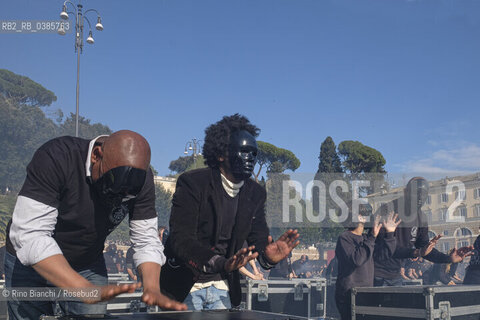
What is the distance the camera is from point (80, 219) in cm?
244

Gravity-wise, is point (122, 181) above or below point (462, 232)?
above

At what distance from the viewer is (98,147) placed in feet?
7.71

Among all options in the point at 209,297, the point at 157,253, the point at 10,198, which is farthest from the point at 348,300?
the point at 10,198

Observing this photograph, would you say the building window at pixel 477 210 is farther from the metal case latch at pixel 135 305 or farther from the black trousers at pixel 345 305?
the metal case latch at pixel 135 305

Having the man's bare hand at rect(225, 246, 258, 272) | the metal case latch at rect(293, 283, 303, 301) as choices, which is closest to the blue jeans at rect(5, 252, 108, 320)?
the man's bare hand at rect(225, 246, 258, 272)

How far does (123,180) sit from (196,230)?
4.03ft

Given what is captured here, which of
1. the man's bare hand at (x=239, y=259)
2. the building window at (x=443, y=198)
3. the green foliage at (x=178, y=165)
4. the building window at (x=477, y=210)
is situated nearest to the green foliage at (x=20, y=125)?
the green foliage at (x=178, y=165)

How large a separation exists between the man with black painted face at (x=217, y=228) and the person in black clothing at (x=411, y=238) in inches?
135

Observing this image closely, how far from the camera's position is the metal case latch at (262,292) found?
7716mm

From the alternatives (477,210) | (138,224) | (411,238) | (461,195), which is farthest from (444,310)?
(461,195)

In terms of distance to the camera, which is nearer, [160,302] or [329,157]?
[160,302]

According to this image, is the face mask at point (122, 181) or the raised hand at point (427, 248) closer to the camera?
the face mask at point (122, 181)

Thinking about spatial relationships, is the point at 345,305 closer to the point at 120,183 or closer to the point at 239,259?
the point at 239,259

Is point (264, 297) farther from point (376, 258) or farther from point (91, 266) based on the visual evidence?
point (91, 266)
